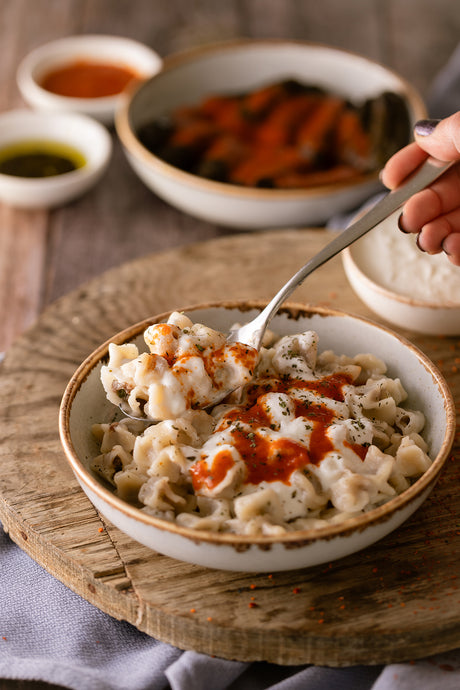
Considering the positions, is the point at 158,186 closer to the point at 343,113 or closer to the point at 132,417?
the point at 343,113

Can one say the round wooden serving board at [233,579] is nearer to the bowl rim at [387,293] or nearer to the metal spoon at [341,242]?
the bowl rim at [387,293]

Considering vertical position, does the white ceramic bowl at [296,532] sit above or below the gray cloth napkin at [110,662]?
above

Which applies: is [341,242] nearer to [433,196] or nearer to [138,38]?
[433,196]

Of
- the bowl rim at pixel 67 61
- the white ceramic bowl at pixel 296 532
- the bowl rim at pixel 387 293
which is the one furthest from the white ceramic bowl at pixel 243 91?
the white ceramic bowl at pixel 296 532

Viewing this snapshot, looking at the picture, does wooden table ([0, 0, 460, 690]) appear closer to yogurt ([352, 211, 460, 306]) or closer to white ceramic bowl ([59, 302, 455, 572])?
yogurt ([352, 211, 460, 306])

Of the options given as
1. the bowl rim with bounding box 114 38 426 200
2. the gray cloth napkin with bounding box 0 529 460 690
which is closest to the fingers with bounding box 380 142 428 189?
the bowl rim with bounding box 114 38 426 200

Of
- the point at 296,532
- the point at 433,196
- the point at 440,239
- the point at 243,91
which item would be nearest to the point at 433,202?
the point at 433,196
